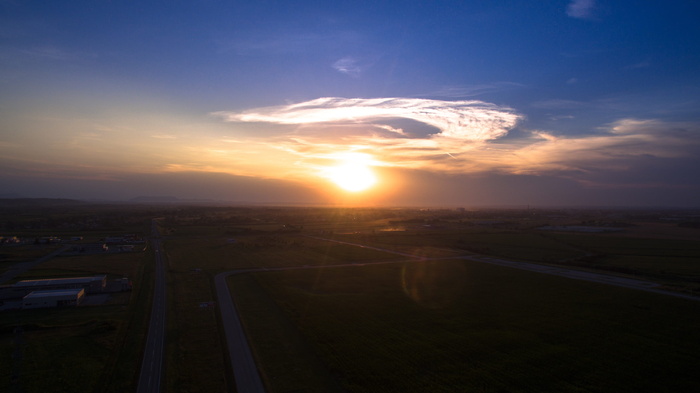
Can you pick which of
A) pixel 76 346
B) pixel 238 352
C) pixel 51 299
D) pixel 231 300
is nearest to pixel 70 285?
pixel 51 299

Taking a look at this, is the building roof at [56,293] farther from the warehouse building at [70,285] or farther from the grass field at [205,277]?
the grass field at [205,277]

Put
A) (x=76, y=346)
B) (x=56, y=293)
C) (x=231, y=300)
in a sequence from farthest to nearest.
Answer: (x=231, y=300), (x=56, y=293), (x=76, y=346)

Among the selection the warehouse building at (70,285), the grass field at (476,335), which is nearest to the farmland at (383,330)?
the grass field at (476,335)

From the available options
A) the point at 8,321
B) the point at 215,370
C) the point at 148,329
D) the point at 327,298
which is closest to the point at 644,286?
the point at 327,298

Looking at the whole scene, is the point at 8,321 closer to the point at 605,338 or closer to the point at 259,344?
the point at 259,344

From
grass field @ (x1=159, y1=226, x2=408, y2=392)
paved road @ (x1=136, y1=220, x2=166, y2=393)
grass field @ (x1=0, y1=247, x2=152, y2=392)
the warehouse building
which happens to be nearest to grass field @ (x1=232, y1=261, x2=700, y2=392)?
grass field @ (x1=159, y1=226, x2=408, y2=392)

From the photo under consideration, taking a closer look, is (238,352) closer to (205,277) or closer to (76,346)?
(76,346)

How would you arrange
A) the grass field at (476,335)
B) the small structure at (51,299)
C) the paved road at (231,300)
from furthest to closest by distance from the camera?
the small structure at (51,299)
the paved road at (231,300)
the grass field at (476,335)
